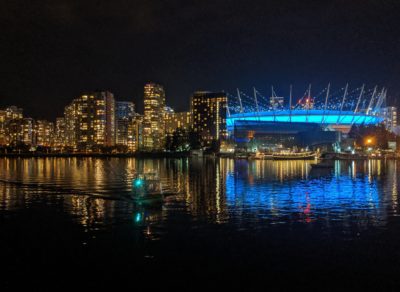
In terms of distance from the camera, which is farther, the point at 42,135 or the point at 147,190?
the point at 42,135

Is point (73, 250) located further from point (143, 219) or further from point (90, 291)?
point (143, 219)

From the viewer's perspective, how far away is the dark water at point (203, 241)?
37.9 feet

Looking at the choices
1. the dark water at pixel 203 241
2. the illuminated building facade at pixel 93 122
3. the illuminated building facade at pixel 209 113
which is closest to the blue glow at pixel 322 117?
the illuminated building facade at pixel 209 113

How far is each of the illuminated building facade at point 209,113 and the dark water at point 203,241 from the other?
435ft

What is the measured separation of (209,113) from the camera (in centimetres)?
16325

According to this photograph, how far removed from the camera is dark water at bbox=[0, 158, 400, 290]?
→ 1154 cm

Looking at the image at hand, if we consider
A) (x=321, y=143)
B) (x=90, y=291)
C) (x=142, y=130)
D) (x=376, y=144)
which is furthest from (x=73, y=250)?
(x=142, y=130)

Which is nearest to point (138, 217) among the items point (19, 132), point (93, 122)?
point (93, 122)

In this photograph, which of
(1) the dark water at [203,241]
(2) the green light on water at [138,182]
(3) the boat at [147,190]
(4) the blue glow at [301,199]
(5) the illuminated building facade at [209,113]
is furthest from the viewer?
(5) the illuminated building facade at [209,113]

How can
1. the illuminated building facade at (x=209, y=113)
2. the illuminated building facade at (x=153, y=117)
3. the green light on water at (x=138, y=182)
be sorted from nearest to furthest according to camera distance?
1. the green light on water at (x=138, y=182)
2. the illuminated building facade at (x=153, y=117)
3. the illuminated building facade at (x=209, y=113)

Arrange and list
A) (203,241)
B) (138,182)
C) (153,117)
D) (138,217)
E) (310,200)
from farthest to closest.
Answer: (153,117) < (310,200) < (138,182) < (138,217) < (203,241)

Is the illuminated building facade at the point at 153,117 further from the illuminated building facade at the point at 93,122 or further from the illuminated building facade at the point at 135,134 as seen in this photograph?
the illuminated building facade at the point at 93,122

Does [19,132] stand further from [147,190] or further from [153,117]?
[147,190]

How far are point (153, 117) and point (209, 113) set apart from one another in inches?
771
